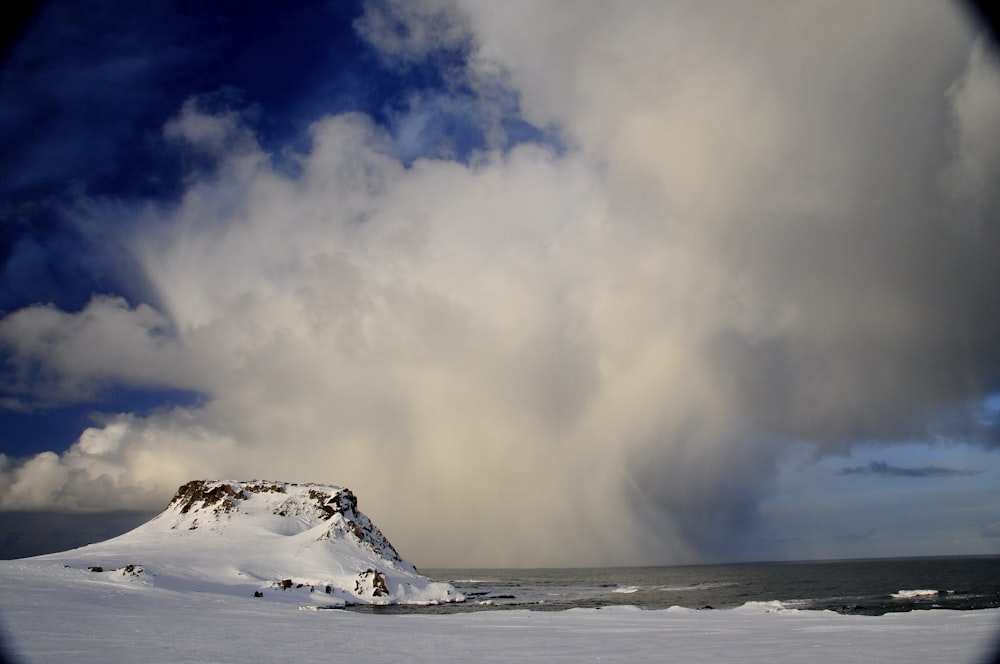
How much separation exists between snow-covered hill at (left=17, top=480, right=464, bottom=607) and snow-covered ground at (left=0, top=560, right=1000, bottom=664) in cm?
3143

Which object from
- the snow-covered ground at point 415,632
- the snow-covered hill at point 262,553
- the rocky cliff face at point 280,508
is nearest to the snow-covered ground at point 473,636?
the snow-covered ground at point 415,632

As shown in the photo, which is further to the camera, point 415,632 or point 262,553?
point 262,553

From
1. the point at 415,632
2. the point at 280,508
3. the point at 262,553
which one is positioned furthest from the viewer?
the point at 280,508

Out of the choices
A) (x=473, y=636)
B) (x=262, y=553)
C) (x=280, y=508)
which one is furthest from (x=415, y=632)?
(x=280, y=508)

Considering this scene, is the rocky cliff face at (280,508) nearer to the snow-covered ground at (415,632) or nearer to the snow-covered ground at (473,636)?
the snow-covered ground at (415,632)

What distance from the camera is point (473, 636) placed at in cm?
2764

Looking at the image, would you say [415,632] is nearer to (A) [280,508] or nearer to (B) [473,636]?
(B) [473,636]

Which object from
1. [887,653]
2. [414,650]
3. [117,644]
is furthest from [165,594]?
[887,653]

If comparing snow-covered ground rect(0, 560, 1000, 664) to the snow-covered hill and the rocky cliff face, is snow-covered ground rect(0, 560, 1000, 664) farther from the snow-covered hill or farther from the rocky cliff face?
the rocky cliff face

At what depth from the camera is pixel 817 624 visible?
31.4 m

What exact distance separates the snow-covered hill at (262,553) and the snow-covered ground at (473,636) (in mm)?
31434

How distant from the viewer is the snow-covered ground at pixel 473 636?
787 inches

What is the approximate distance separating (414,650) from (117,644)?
10794 millimetres

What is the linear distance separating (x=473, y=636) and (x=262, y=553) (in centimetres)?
8597
